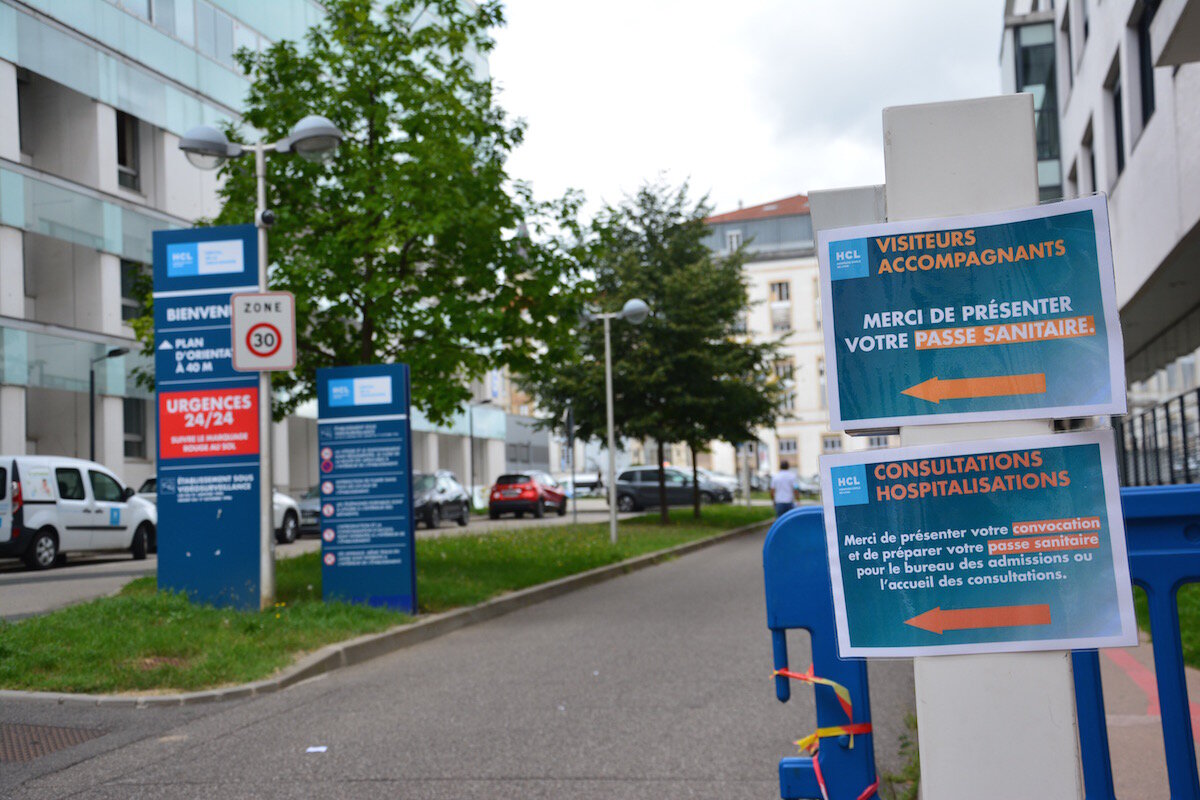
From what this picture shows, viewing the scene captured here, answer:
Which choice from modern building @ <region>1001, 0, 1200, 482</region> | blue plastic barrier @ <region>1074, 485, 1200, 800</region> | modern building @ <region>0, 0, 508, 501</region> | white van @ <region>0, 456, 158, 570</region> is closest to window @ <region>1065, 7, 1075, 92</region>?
modern building @ <region>1001, 0, 1200, 482</region>

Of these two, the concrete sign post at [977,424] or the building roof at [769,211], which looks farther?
the building roof at [769,211]

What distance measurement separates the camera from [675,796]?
5.07m

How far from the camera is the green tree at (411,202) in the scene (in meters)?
14.1

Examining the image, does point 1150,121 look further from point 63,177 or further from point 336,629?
point 63,177

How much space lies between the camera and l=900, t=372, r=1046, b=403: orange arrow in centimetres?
214

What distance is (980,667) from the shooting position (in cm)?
217

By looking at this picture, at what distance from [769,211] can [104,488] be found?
3170 inches

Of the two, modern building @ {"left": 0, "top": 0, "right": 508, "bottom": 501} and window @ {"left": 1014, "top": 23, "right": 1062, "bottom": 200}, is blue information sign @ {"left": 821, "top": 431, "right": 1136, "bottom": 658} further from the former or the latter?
window @ {"left": 1014, "top": 23, "right": 1062, "bottom": 200}

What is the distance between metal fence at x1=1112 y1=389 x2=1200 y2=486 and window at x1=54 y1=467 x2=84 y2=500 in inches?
630

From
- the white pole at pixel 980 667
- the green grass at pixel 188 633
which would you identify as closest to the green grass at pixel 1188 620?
the white pole at pixel 980 667

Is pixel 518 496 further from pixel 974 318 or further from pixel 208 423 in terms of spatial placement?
pixel 974 318

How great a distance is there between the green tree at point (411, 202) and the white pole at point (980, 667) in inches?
457

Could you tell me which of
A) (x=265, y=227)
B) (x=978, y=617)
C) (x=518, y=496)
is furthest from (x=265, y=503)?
(x=518, y=496)

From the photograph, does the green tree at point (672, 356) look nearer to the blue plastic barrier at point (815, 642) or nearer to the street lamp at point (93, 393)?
the street lamp at point (93, 393)
